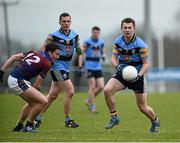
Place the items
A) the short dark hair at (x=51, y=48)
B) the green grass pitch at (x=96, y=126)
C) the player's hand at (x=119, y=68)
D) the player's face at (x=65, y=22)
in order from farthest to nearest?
the player's face at (x=65, y=22)
the player's hand at (x=119, y=68)
the short dark hair at (x=51, y=48)
the green grass pitch at (x=96, y=126)

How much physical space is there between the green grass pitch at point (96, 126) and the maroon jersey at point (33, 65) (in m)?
1.08

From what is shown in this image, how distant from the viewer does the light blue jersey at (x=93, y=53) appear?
65.5 ft

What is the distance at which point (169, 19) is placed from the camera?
1641 inches

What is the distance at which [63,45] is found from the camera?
1379 cm

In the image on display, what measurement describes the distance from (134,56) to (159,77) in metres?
24.5

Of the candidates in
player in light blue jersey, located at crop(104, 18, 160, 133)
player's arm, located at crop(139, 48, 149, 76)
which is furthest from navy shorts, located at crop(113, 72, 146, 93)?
player's arm, located at crop(139, 48, 149, 76)

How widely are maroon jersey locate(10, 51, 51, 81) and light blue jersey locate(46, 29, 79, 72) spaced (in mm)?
1708

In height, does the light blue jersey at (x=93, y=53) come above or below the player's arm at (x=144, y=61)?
below

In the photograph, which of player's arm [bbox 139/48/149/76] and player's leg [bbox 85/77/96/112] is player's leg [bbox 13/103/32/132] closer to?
player's arm [bbox 139/48/149/76]

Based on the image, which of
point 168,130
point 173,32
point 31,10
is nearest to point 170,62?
point 173,32

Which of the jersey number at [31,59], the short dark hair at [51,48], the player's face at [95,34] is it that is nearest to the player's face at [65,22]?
the short dark hair at [51,48]

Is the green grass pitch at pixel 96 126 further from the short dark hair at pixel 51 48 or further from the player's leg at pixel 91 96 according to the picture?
the short dark hair at pixel 51 48

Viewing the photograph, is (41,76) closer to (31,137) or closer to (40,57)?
(40,57)

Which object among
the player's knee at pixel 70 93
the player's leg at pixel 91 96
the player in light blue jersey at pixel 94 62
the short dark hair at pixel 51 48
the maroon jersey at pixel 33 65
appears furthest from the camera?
the player in light blue jersey at pixel 94 62
